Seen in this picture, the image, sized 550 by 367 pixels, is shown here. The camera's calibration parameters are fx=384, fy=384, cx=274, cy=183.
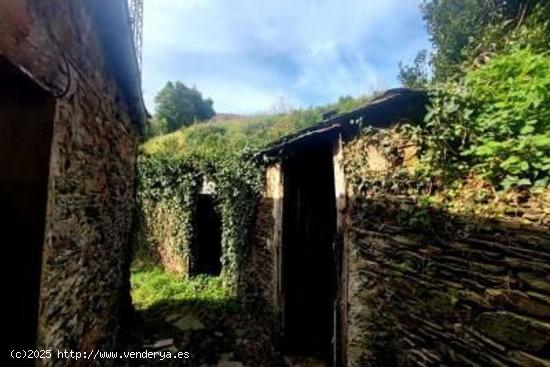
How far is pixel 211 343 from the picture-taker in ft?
21.8

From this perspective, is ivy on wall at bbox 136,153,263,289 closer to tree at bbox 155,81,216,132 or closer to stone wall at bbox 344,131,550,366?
stone wall at bbox 344,131,550,366

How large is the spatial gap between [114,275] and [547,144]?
5421 millimetres

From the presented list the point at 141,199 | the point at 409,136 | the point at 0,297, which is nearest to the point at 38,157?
the point at 0,297

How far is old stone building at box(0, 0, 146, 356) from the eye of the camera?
7.66 feet

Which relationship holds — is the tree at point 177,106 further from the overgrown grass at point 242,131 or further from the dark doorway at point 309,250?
the dark doorway at point 309,250

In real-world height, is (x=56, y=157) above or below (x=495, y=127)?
below

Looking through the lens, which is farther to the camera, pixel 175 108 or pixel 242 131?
pixel 175 108

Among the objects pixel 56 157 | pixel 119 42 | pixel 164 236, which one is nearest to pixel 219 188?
pixel 164 236

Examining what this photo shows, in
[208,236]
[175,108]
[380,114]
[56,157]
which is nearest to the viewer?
[56,157]

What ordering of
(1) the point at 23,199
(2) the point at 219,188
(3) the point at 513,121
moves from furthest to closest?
(2) the point at 219,188 < (3) the point at 513,121 < (1) the point at 23,199

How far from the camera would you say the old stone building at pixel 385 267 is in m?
2.65

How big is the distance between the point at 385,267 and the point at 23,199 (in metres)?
3.19

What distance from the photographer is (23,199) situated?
7.83 ft

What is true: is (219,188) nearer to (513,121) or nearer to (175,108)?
(513,121)
